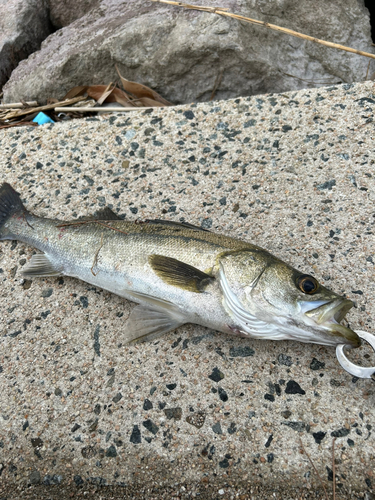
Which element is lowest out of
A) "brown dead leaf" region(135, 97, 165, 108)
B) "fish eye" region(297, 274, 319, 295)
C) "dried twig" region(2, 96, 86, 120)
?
"fish eye" region(297, 274, 319, 295)

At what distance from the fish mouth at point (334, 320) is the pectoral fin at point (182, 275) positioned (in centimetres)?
65

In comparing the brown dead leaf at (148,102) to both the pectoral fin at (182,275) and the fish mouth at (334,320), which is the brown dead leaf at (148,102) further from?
the fish mouth at (334,320)

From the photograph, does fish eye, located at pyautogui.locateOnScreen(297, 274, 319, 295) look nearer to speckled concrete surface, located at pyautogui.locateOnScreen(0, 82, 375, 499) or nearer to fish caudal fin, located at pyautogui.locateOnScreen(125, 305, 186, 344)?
speckled concrete surface, located at pyautogui.locateOnScreen(0, 82, 375, 499)

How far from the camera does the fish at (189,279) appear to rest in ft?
6.89

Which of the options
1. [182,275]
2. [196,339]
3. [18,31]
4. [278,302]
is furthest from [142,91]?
[278,302]

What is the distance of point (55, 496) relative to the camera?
217 cm

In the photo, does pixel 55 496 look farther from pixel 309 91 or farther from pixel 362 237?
pixel 309 91

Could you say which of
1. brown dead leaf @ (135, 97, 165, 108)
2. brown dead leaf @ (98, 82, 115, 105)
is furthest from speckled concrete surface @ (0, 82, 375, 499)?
brown dead leaf @ (98, 82, 115, 105)

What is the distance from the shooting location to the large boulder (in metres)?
4.06

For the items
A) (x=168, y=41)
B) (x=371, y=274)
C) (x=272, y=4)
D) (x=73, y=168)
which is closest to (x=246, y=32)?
(x=272, y=4)

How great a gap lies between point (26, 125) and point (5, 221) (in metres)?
1.57

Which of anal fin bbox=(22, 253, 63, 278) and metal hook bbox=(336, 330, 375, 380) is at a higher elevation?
anal fin bbox=(22, 253, 63, 278)

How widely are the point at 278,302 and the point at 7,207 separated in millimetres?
2448

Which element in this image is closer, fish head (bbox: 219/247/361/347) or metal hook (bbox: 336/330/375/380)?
fish head (bbox: 219/247/361/347)
